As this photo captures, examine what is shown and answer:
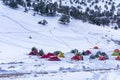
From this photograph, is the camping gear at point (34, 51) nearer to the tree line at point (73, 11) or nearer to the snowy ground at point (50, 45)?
the snowy ground at point (50, 45)

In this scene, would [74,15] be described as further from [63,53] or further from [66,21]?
[63,53]

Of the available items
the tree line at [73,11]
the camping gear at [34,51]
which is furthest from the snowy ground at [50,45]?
the tree line at [73,11]

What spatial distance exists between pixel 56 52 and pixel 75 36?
705 centimetres

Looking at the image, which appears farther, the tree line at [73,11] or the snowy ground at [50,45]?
the tree line at [73,11]

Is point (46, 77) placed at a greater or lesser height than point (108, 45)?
greater

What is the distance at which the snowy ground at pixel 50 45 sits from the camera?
22.0 metres

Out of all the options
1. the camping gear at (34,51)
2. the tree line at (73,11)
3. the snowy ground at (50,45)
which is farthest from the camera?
the tree line at (73,11)

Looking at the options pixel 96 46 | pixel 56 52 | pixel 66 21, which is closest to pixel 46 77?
pixel 56 52

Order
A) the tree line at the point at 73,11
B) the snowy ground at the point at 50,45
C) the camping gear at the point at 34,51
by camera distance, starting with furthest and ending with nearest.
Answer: the tree line at the point at 73,11
the camping gear at the point at 34,51
the snowy ground at the point at 50,45

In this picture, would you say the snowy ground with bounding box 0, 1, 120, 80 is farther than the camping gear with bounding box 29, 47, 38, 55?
No

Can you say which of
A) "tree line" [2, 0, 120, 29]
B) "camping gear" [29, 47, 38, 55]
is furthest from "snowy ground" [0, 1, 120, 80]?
"tree line" [2, 0, 120, 29]

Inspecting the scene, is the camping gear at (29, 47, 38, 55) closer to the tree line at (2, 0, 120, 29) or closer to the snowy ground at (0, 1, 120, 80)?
the snowy ground at (0, 1, 120, 80)

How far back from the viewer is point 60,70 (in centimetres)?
2286

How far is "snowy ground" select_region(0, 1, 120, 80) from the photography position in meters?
22.0
